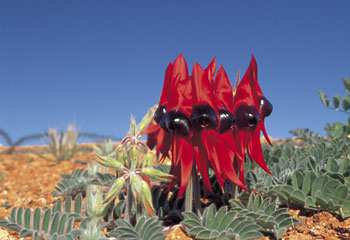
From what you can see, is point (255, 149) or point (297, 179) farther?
point (297, 179)

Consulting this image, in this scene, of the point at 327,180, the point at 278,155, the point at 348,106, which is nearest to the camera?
the point at 327,180

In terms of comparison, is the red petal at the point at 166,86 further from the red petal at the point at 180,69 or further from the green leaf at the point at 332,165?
the green leaf at the point at 332,165

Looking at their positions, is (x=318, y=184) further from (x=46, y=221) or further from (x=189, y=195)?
(x=46, y=221)

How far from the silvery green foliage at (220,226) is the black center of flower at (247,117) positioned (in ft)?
1.20

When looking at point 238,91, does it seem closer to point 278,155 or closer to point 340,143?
point 278,155

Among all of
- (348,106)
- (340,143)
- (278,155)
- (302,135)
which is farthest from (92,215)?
(348,106)

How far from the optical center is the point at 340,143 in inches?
107

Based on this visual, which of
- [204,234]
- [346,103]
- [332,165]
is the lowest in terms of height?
[204,234]

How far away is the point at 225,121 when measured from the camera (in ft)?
4.93

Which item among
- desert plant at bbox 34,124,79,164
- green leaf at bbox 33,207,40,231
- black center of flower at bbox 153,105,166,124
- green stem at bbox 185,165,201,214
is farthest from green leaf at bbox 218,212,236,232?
desert plant at bbox 34,124,79,164

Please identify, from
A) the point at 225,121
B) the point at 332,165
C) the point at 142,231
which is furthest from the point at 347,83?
the point at 142,231

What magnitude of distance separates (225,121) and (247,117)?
0.37 ft

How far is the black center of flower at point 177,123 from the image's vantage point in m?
1.46

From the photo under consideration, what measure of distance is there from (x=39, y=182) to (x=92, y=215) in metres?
2.11
